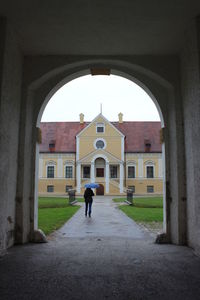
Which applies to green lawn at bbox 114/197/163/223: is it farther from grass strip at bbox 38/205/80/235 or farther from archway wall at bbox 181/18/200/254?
archway wall at bbox 181/18/200/254

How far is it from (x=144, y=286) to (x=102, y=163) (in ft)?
117

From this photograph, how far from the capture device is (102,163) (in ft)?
128

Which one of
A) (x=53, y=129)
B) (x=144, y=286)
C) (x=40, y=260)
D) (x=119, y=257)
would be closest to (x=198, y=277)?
(x=144, y=286)

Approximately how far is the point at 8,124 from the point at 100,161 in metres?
34.1

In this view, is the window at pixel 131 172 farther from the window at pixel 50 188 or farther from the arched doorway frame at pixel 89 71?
the arched doorway frame at pixel 89 71

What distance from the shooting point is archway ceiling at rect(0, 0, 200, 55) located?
4.49 metres

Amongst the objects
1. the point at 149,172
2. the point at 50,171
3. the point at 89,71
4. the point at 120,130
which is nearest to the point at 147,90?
the point at 89,71

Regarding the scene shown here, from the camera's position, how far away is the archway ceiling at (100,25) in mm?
4486

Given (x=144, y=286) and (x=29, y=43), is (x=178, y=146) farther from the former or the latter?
(x=29, y=43)

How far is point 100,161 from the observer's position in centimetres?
3916

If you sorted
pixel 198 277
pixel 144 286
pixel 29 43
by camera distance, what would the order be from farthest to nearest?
pixel 29 43
pixel 198 277
pixel 144 286

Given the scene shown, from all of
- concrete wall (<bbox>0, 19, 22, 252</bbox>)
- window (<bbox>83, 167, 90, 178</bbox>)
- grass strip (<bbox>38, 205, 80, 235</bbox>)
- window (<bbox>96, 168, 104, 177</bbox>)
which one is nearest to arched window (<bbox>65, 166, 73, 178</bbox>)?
window (<bbox>83, 167, 90, 178</bbox>)

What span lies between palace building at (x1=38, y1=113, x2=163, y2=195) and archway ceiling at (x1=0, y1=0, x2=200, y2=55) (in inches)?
1279

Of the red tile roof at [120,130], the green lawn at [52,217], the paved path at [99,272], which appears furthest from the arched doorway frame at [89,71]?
the red tile roof at [120,130]
